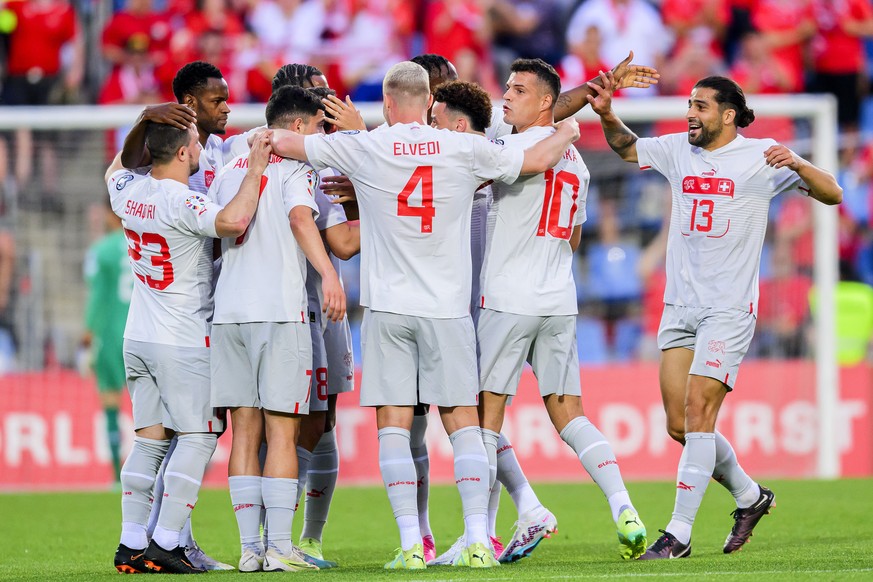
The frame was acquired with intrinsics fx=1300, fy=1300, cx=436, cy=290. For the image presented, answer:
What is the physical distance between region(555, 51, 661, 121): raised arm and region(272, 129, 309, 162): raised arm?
5.07ft

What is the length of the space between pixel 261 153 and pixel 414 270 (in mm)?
1007

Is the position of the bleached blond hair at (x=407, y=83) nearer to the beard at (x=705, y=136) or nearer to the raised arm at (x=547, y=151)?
the raised arm at (x=547, y=151)

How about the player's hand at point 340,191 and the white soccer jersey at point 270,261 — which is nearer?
the white soccer jersey at point 270,261

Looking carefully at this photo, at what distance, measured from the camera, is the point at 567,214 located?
23.5 ft

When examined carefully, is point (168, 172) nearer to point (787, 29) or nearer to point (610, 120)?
point (610, 120)

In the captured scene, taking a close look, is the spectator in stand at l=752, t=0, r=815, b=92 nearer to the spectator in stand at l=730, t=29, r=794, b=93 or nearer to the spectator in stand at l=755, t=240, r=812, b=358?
the spectator in stand at l=730, t=29, r=794, b=93

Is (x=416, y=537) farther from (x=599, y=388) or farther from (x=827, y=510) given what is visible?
(x=599, y=388)

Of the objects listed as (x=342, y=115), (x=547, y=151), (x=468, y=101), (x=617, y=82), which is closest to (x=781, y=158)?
(x=617, y=82)

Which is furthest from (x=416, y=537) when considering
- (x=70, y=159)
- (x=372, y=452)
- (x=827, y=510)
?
(x=70, y=159)

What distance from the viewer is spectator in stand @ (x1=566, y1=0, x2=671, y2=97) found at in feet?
55.4

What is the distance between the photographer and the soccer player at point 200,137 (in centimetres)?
703

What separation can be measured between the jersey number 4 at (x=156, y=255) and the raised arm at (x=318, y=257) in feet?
2.29

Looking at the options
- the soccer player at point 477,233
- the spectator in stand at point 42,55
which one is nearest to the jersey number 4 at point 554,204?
the soccer player at point 477,233

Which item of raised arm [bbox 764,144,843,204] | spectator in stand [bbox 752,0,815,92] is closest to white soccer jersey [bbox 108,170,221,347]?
raised arm [bbox 764,144,843,204]
